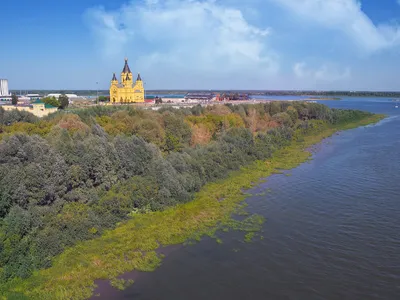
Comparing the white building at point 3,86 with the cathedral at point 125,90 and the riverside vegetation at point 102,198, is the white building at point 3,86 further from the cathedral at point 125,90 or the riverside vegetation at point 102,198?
the riverside vegetation at point 102,198

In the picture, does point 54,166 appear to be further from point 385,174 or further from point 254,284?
point 385,174

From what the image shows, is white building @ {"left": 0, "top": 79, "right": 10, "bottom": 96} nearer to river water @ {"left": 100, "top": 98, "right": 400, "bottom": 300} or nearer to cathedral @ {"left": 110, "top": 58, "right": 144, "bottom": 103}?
cathedral @ {"left": 110, "top": 58, "right": 144, "bottom": 103}

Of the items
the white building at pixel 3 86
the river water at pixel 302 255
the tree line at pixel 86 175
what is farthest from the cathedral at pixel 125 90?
the white building at pixel 3 86

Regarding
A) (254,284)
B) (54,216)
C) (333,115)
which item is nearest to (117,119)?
(54,216)

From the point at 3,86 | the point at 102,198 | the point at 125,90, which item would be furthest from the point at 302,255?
the point at 3,86

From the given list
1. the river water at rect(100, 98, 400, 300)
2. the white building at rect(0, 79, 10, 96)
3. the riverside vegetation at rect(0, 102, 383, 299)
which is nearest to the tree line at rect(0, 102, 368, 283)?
the riverside vegetation at rect(0, 102, 383, 299)
